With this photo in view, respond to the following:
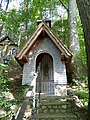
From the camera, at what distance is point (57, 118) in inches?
231

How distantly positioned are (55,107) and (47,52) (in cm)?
405

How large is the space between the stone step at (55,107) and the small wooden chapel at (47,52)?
252cm

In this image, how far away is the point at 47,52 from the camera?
33.7 feet

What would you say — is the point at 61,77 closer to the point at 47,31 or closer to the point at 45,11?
the point at 47,31

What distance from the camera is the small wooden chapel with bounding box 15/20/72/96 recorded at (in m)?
9.48

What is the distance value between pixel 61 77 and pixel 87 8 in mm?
5301

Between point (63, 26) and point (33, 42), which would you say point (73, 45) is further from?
point (63, 26)

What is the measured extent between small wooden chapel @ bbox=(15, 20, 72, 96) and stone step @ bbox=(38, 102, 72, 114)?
99.4 inches

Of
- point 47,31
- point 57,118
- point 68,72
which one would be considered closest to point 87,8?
point 57,118

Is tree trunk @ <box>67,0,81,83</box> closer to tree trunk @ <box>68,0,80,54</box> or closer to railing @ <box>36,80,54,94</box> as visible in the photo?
tree trunk @ <box>68,0,80,54</box>

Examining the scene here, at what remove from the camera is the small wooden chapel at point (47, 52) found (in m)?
9.48

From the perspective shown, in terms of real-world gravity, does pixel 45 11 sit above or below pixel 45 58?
above

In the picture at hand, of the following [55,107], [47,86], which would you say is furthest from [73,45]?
[55,107]

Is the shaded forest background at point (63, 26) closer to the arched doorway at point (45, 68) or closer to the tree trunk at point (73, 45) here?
the tree trunk at point (73, 45)
